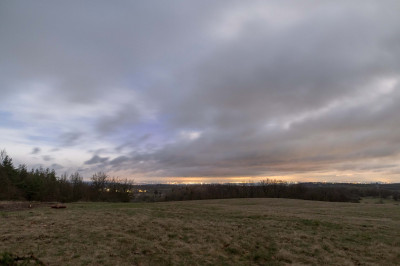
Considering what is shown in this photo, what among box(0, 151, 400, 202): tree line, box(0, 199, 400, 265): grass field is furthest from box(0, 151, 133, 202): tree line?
box(0, 199, 400, 265): grass field

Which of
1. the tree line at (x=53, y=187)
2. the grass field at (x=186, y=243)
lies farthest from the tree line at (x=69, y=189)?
the grass field at (x=186, y=243)

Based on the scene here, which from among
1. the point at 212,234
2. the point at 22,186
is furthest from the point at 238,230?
the point at 22,186

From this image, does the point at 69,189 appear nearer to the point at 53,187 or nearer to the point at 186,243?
the point at 53,187

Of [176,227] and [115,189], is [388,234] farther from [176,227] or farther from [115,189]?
[115,189]

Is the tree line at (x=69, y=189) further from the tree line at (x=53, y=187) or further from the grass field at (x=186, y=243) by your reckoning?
the grass field at (x=186, y=243)

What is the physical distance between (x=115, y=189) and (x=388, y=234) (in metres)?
58.3

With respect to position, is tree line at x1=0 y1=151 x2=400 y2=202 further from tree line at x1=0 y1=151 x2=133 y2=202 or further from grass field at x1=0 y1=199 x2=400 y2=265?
grass field at x1=0 y1=199 x2=400 y2=265

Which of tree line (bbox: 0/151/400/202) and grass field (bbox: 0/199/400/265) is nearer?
grass field (bbox: 0/199/400/265)

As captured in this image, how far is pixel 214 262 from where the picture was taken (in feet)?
28.8

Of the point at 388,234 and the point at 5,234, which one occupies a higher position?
the point at 5,234

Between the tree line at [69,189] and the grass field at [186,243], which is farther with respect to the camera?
the tree line at [69,189]

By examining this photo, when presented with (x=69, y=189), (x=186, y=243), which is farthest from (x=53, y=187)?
(x=186, y=243)

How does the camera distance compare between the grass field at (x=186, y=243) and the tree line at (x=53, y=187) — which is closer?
the grass field at (x=186, y=243)

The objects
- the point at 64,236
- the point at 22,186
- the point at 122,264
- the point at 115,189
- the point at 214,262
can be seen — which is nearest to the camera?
the point at 122,264
